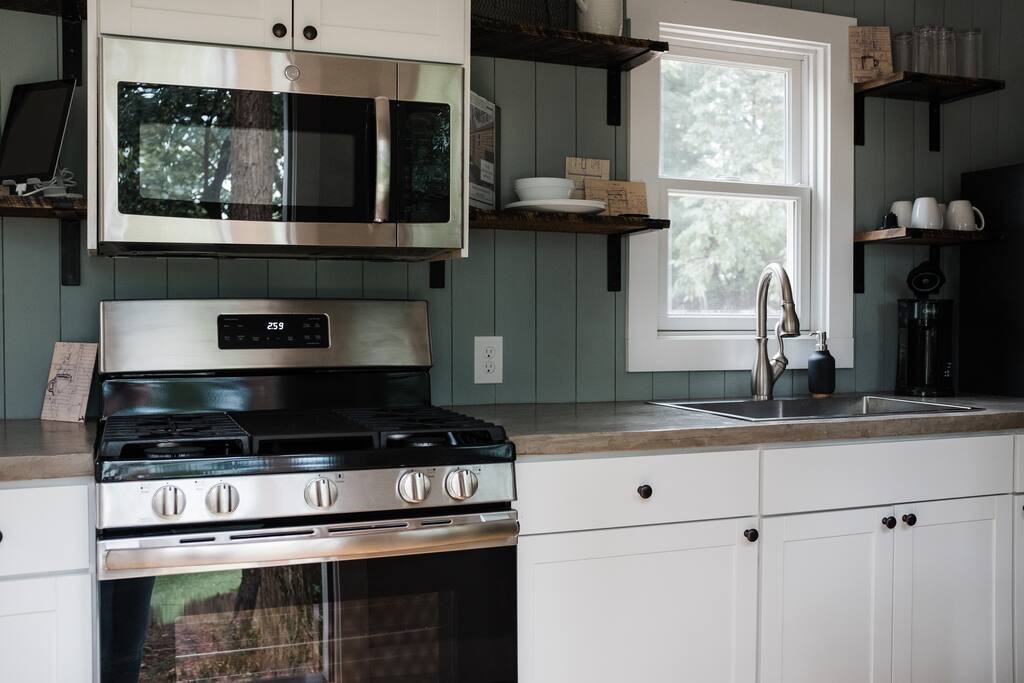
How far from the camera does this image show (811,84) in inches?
116

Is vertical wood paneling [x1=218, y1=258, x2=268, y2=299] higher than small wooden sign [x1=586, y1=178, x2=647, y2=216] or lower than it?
lower

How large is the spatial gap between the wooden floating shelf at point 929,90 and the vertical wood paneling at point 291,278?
1.77 metres

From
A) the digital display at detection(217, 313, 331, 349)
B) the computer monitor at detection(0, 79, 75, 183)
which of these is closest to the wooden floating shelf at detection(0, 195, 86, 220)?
the computer monitor at detection(0, 79, 75, 183)

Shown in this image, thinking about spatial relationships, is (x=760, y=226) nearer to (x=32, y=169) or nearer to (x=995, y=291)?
(x=995, y=291)

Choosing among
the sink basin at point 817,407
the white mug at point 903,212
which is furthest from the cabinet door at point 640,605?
the white mug at point 903,212

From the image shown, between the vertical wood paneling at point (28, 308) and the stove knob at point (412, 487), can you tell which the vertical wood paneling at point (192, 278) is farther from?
the stove knob at point (412, 487)

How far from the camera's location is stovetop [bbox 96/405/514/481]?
162 centimetres

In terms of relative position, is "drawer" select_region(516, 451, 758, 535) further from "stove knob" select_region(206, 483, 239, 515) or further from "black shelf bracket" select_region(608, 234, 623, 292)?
"black shelf bracket" select_region(608, 234, 623, 292)

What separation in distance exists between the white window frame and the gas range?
0.95m

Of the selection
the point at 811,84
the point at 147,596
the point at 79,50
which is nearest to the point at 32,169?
the point at 79,50

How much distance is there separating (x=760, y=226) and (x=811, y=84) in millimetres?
475

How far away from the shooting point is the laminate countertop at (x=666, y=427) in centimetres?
195

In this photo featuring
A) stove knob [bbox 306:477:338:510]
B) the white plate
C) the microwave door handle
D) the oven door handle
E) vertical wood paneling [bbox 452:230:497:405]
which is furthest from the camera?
vertical wood paneling [bbox 452:230:497:405]

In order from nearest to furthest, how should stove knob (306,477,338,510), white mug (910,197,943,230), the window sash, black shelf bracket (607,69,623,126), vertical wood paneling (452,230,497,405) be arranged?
stove knob (306,477,338,510) < vertical wood paneling (452,230,497,405) < black shelf bracket (607,69,623,126) < the window sash < white mug (910,197,943,230)
